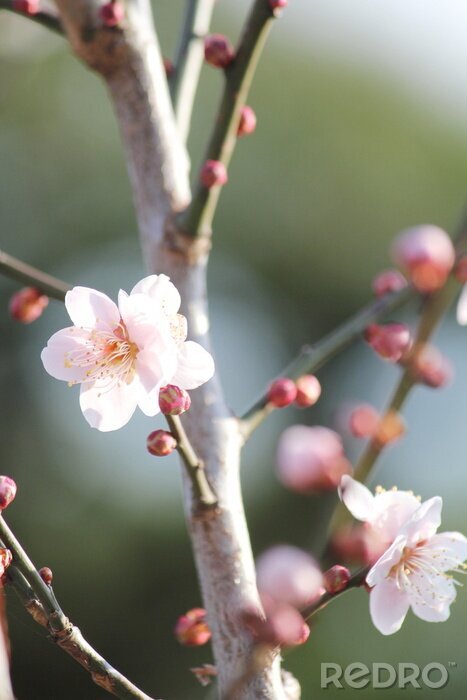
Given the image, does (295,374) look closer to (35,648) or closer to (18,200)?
(35,648)

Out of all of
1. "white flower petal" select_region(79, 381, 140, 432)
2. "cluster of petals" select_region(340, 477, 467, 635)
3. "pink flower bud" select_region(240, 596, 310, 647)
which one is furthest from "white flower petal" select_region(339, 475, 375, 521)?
"white flower petal" select_region(79, 381, 140, 432)

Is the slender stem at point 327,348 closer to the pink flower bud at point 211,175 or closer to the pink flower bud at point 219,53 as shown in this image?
the pink flower bud at point 211,175

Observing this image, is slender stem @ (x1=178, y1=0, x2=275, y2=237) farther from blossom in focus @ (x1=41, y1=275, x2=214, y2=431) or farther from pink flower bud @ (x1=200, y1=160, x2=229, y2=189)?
blossom in focus @ (x1=41, y1=275, x2=214, y2=431)

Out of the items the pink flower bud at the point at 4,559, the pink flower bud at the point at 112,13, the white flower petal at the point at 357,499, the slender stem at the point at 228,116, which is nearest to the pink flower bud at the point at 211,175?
the slender stem at the point at 228,116

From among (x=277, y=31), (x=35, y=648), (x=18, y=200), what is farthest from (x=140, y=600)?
Result: (x=277, y=31)

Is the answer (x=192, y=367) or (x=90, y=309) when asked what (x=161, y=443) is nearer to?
(x=192, y=367)
